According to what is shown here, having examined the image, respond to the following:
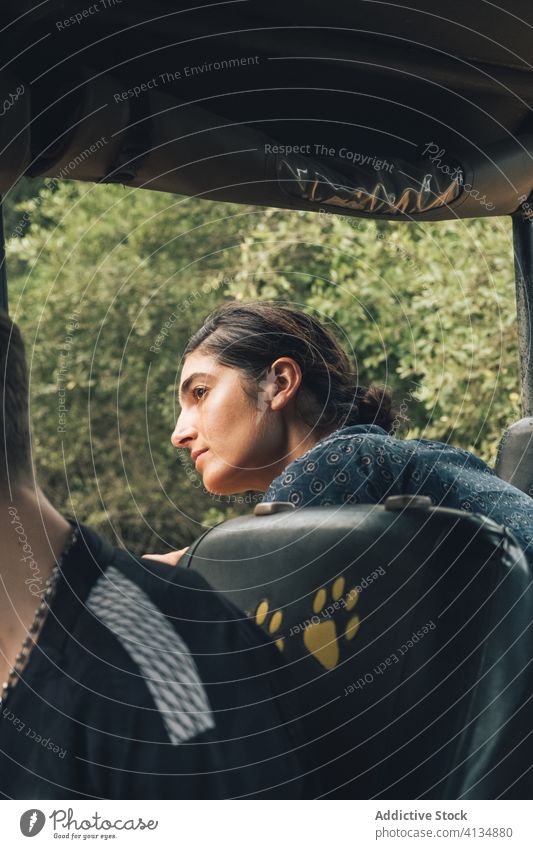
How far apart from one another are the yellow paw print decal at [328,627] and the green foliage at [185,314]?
401cm

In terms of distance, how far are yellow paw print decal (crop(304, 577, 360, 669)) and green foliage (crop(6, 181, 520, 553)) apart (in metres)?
4.01

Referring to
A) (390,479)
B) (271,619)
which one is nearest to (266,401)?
(390,479)

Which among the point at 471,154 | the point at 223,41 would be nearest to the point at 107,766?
the point at 223,41

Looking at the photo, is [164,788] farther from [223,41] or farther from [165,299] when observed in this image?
[165,299]

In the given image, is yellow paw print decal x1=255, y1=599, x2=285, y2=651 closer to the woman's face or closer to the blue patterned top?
the blue patterned top

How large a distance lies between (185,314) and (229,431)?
5.18m

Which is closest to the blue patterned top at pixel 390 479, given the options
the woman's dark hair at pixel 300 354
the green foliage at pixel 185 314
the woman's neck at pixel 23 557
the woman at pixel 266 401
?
the woman at pixel 266 401

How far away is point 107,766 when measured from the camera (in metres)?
1.10

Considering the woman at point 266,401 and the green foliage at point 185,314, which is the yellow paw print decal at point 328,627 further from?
the green foliage at point 185,314

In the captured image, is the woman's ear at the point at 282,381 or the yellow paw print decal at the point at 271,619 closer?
the yellow paw print decal at the point at 271,619

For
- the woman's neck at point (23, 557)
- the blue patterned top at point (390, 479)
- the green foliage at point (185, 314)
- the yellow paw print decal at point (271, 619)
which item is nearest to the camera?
the woman's neck at point (23, 557)

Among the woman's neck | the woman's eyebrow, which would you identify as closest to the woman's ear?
the woman's eyebrow

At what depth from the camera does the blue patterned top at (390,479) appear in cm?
158

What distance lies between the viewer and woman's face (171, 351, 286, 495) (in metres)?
2.06
